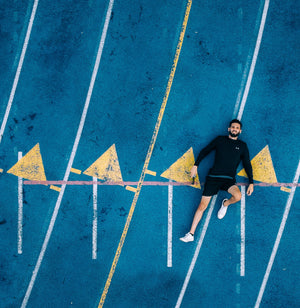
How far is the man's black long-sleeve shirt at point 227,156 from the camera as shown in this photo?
6141mm

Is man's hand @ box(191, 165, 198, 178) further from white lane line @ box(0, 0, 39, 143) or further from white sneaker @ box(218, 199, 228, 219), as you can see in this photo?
white lane line @ box(0, 0, 39, 143)

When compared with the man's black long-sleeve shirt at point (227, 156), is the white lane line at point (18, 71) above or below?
above

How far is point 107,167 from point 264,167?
3.69 m

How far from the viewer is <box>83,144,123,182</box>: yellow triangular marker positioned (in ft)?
21.3

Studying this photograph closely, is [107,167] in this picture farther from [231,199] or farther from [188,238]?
[231,199]

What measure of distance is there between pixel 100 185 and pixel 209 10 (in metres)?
4.82

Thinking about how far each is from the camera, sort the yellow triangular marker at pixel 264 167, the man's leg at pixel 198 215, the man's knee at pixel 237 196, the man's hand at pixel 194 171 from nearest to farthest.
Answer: the man's knee at pixel 237 196, the man's hand at pixel 194 171, the man's leg at pixel 198 215, the yellow triangular marker at pixel 264 167

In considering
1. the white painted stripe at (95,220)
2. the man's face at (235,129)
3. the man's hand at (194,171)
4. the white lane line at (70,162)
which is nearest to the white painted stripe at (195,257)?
the man's hand at (194,171)

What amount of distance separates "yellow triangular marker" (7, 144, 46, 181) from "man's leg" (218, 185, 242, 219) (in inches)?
167

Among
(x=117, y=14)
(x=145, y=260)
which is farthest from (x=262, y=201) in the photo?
(x=117, y=14)

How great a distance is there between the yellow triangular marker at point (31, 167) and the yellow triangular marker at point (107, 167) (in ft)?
3.76

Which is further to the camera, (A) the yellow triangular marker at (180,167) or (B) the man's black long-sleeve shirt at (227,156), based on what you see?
(A) the yellow triangular marker at (180,167)

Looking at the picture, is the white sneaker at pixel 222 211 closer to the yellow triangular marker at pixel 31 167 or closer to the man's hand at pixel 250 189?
the man's hand at pixel 250 189

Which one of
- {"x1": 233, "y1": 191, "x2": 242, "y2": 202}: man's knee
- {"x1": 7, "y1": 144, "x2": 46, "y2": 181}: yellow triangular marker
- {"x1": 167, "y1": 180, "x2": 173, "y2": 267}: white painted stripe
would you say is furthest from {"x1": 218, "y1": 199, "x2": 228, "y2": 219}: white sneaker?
{"x1": 7, "y1": 144, "x2": 46, "y2": 181}: yellow triangular marker
